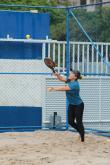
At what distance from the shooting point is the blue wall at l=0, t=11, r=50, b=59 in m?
17.3

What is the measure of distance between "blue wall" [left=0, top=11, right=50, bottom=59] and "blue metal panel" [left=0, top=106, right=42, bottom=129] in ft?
4.71

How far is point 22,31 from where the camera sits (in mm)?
17688

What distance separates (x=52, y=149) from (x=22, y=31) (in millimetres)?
5287

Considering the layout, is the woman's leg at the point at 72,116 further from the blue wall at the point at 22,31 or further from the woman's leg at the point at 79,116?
the blue wall at the point at 22,31

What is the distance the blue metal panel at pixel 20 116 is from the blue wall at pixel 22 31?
144 centimetres

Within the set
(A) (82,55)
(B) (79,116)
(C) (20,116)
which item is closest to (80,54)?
(A) (82,55)

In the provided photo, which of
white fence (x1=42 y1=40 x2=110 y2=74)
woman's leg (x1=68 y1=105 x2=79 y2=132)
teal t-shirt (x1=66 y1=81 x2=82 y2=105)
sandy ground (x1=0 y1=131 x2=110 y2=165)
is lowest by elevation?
sandy ground (x1=0 y1=131 x2=110 y2=165)

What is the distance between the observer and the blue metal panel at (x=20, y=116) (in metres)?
17.2

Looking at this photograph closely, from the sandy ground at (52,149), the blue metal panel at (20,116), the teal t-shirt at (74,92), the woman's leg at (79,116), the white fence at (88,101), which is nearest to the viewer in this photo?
the sandy ground at (52,149)

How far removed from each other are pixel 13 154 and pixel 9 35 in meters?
5.67

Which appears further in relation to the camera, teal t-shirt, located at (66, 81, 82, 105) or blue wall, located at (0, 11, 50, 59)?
blue wall, located at (0, 11, 50, 59)

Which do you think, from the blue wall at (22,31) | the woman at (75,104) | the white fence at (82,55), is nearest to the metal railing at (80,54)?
the white fence at (82,55)

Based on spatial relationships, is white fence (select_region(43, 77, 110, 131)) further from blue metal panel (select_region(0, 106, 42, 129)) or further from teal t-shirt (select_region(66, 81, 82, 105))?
teal t-shirt (select_region(66, 81, 82, 105))

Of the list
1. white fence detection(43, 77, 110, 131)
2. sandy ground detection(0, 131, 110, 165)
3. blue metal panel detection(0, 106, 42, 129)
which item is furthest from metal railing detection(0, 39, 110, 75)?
sandy ground detection(0, 131, 110, 165)
